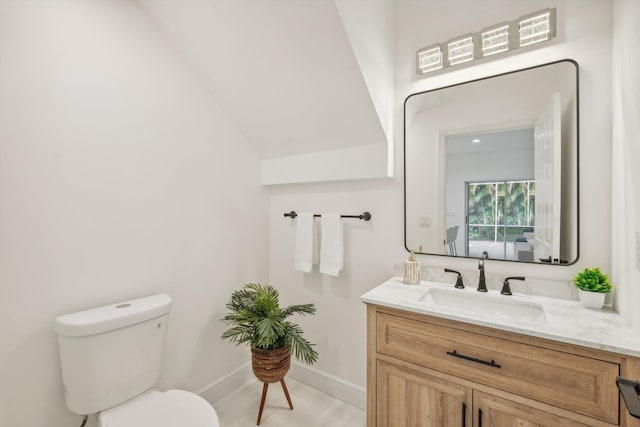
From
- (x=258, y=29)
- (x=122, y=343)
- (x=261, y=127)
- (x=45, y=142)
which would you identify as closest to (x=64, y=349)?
Answer: (x=122, y=343)

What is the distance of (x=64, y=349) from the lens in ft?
4.07

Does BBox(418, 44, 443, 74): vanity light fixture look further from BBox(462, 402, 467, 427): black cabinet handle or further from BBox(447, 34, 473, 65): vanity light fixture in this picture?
BBox(462, 402, 467, 427): black cabinet handle

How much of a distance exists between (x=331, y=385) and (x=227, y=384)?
73cm

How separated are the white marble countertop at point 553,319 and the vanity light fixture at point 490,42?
1252mm

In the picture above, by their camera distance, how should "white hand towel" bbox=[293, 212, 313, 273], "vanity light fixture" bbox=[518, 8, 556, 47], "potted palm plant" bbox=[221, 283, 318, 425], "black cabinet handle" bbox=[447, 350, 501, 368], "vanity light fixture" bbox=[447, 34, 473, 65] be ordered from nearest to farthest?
"black cabinet handle" bbox=[447, 350, 501, 368] → "vanity light fixture" bbox=[518, 8, 556, 47] → "vanity light fixture" bbox=[447, 34, 473, 65] → "potted palm plant" bbox=[221, 283, 318, 425] → "white hand towel" bbox=[293, 212, 313, 273]

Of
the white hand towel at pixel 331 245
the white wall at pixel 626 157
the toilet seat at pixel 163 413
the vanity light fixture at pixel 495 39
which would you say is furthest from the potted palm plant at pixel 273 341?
the vanity light fixture at pixel 495 39

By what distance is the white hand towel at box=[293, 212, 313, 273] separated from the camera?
2074mm

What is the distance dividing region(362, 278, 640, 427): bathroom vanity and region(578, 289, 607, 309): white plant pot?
0.02 m

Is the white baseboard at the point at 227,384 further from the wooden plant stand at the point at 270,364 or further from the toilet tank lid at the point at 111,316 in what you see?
the toilet tank lid at the point at 111,316

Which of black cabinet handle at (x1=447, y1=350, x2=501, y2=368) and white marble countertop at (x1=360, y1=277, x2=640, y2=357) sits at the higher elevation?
white marble countertop at (x1=360, y1=277, x2=640, y2=357)

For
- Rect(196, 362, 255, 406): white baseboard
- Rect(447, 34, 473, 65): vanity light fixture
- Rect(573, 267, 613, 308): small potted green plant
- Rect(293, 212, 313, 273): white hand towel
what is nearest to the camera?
Rect(573, 267, 613, 308): small potted green plant

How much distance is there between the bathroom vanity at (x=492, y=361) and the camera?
38.7 inches

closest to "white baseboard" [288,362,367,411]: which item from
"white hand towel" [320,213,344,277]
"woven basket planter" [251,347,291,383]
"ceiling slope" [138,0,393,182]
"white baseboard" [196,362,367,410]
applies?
"white baseboard" [196,362,367,410]

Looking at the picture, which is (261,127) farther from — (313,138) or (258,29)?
(258,29)
